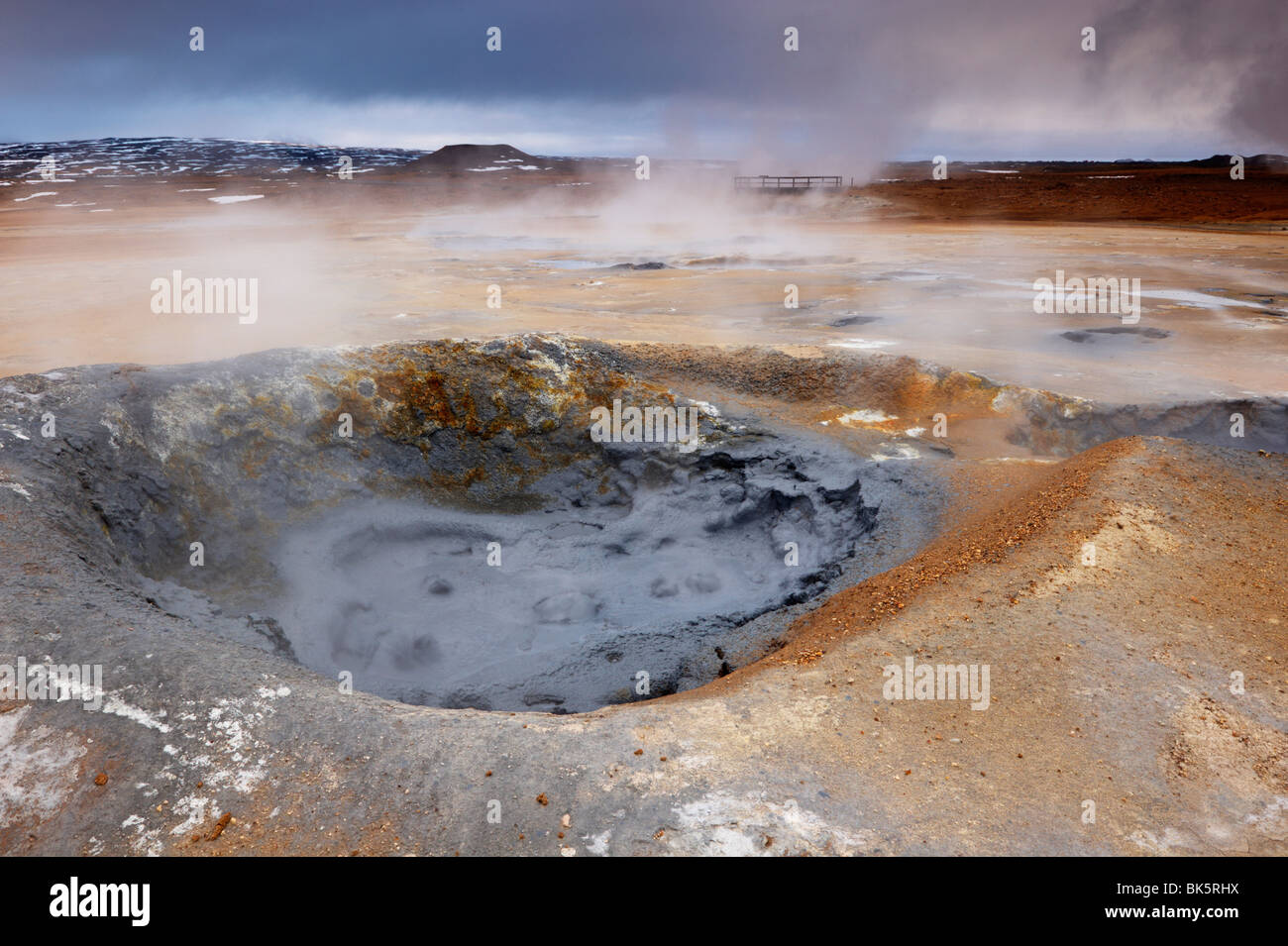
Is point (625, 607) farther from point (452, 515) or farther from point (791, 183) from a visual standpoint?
point (791, 183)

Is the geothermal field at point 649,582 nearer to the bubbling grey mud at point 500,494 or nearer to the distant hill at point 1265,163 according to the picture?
the bubbling grey mud at point 500,494

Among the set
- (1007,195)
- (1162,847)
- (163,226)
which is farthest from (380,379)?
(1007,195)

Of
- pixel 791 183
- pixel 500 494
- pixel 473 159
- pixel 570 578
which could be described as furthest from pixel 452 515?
Answer: pixel 473 159

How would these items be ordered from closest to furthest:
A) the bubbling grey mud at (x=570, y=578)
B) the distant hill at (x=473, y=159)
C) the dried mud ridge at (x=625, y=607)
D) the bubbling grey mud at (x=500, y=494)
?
the dried mud ridge at (x=625, y=607), the bubbling grey mud at (x=500, y=494), the bubbling grey mud at (x=570, y=578), the distant hill at (x=473, y=159)

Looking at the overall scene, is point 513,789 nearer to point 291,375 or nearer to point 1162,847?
point 1162,847

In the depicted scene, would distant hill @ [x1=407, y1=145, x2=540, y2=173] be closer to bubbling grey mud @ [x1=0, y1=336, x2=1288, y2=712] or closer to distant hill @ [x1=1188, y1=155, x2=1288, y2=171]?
distant hill @ [x1=1188, y1=155, x2=1288, y2=171]

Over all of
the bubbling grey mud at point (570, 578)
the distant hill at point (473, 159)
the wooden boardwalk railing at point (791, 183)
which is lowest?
the bubbling grey mud at point (570, 578)

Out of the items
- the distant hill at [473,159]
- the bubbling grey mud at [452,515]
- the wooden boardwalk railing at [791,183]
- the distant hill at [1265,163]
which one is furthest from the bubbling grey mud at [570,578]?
the distant hill at [473,159]
